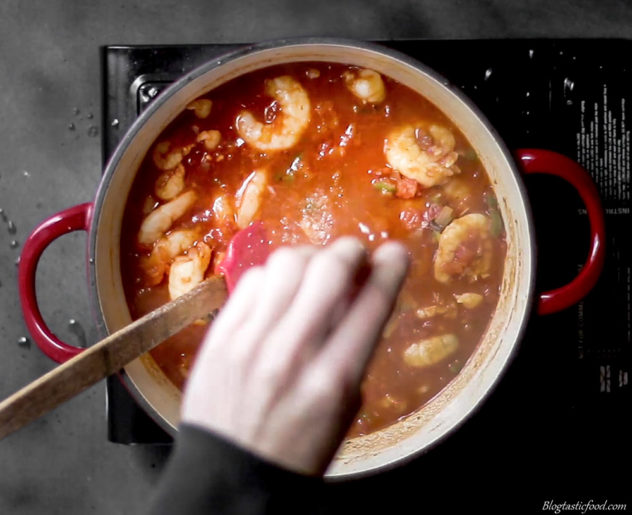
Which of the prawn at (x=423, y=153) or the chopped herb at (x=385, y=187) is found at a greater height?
the prawn at (x=423, y=153)

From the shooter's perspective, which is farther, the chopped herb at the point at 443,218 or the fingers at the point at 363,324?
the chopped herb at the point at 443,218

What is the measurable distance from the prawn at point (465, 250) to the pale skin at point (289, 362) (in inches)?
19.8

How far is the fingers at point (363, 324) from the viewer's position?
54 centimetres

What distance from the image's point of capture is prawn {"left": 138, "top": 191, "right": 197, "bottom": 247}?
1042mm

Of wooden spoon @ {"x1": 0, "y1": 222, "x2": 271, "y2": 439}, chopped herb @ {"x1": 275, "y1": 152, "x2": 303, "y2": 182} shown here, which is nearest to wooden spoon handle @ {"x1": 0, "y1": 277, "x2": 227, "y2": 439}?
wooden spoon @ {"x1": 0, "y1": 222, "x2": 271, "y2": 439}

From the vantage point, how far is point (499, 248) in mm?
1071

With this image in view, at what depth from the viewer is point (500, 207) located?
1050 millimetres

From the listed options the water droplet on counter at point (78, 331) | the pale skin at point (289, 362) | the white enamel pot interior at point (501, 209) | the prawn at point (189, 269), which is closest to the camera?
the pale skin at point (289, 362)

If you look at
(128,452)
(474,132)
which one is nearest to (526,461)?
(474,132)

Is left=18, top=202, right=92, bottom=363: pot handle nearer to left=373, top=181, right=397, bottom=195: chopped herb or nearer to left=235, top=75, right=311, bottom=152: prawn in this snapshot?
left=235, top=75, right=311, bottom=152: prawn

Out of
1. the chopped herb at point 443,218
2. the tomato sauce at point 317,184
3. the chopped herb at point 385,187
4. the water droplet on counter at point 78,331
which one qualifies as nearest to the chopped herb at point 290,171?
the tomato sauce at point 317,184

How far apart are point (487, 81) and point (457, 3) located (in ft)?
0.67

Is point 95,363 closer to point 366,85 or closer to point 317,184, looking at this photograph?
point 317,184

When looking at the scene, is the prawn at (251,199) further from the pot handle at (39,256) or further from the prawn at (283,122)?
the pot handle at (39,256)
